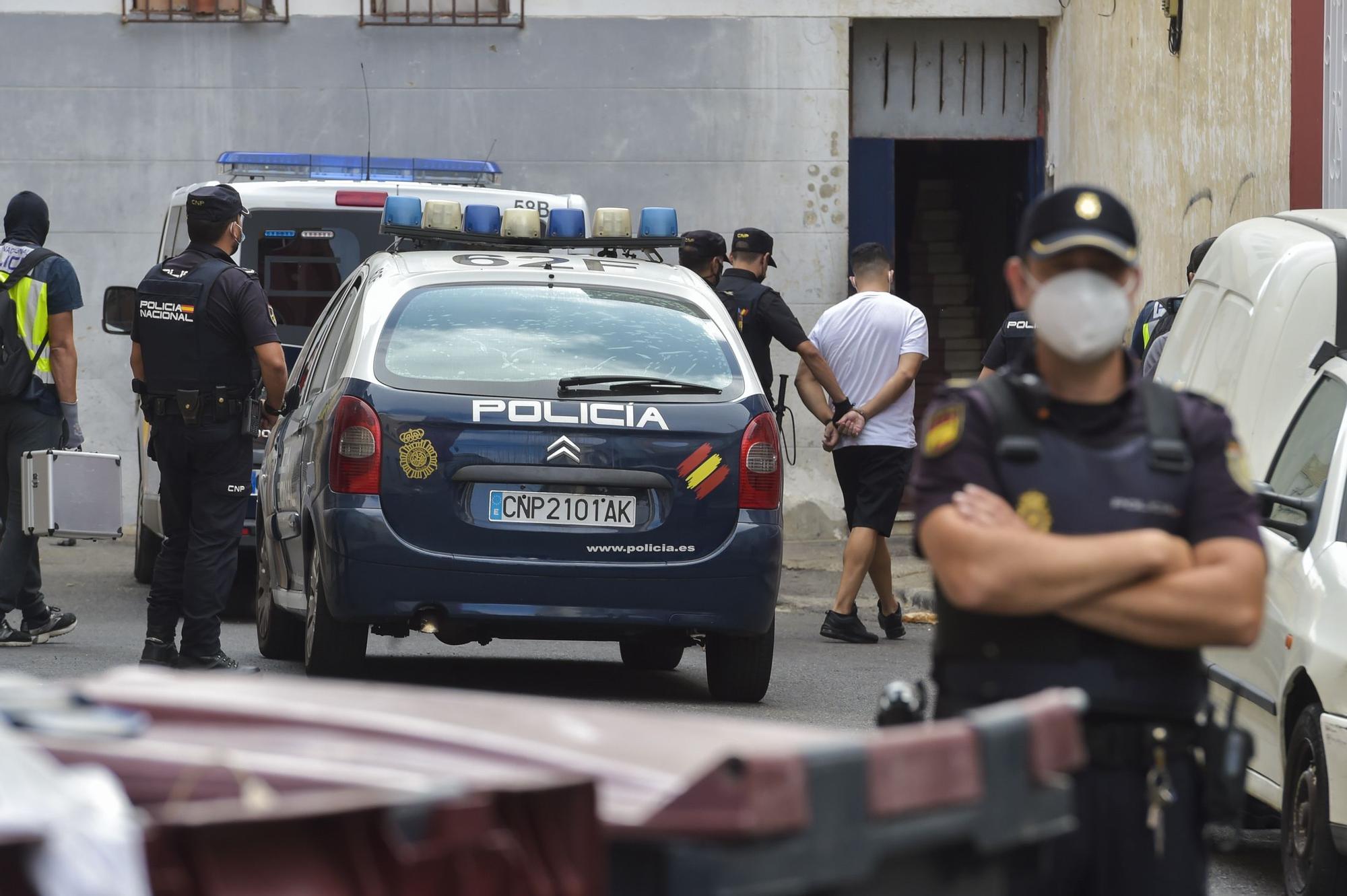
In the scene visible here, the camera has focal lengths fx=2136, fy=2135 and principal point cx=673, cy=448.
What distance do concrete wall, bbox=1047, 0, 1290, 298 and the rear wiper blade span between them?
5.11 m

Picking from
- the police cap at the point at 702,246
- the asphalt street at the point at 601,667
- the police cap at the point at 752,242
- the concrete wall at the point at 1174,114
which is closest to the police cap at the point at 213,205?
the asphalt street at the point at 601,667

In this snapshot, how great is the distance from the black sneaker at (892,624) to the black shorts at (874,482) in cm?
45

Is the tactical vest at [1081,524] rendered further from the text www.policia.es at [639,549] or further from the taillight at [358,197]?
the taillight at [358,197]

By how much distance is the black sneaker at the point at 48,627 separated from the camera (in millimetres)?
9562

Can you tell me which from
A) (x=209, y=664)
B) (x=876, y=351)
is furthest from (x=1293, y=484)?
(x=876, y=351)

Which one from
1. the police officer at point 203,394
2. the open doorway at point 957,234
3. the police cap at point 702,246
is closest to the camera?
the police officer at point 203,394

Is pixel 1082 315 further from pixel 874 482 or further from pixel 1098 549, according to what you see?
pixel 874 482

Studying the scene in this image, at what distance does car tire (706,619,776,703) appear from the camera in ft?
26.4

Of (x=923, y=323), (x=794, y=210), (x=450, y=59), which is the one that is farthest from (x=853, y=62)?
(x=923, y=323)

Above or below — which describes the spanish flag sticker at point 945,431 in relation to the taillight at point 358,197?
below

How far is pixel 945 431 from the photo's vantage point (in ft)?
10.6

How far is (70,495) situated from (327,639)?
1.96 meters

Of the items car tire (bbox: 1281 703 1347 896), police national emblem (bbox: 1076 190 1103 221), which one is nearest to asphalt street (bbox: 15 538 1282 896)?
car tire (bbox: 1281 703 1347 896)

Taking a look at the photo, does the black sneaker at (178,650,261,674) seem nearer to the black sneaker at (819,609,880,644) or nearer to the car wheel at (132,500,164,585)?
the black sneaker at (819,609,880,644)
